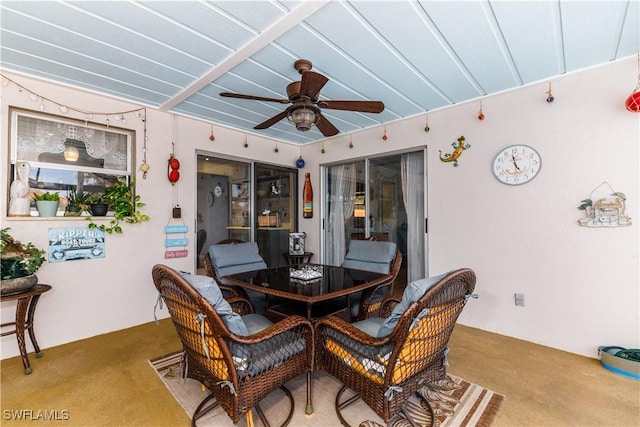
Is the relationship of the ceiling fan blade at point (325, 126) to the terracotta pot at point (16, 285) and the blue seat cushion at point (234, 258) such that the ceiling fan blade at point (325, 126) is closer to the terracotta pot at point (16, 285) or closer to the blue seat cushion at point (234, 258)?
the blue seat cushion at point (234, 258)

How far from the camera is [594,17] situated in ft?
6.15

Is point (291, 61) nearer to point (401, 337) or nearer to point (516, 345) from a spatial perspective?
point (401, 337)

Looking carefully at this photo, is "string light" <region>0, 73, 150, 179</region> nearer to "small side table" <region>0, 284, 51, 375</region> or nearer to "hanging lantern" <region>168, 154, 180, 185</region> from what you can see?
"hanging lantern" <region>168, 154, 180, 185</region>

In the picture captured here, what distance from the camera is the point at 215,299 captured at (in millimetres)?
1436

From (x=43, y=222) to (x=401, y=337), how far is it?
3.39 meters

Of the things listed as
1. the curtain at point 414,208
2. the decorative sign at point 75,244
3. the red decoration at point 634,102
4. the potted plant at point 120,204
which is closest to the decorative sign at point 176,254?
the potted plant at point 120,204

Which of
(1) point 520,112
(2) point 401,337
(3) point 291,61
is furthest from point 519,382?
(3) point 291,61

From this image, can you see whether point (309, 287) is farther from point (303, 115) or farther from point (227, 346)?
point (303, 115)

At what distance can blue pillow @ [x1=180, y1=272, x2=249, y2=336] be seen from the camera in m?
1.41

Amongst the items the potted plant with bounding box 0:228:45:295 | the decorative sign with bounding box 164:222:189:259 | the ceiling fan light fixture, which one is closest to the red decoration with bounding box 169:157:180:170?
the decorative sign with bounding box 164:222:189:259

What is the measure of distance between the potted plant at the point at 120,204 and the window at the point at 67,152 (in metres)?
0.13

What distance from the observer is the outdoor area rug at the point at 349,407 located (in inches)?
68.3

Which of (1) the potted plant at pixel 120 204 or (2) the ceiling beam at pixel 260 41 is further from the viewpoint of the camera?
(1) the potted plant at pixel 120 204

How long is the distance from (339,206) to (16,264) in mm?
3742
